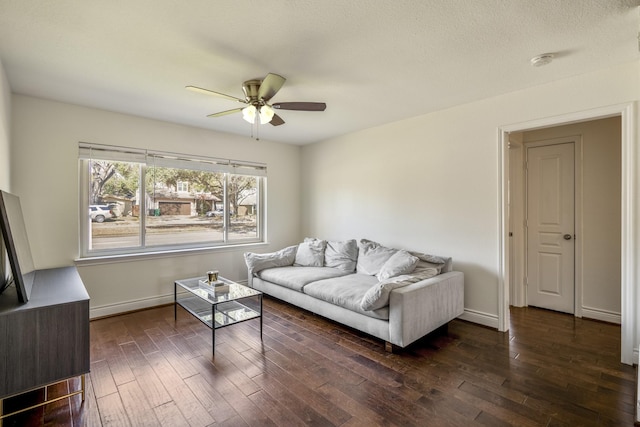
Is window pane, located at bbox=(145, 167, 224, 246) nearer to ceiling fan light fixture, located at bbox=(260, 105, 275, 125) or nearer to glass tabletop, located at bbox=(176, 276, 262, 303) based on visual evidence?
glass tabletop, located at bbox=(176, 276, 262, 303)

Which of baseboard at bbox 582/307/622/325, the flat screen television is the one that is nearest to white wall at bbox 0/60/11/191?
the flat screen television

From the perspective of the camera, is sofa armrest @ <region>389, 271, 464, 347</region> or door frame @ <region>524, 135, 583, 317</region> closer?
sofa armrest @ <region>389, 271, 464, 347</region>

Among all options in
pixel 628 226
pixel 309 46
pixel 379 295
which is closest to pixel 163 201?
pixel 309 46

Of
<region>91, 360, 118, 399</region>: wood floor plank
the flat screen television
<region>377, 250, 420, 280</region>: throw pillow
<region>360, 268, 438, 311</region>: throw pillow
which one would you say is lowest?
<region>91, 360, 118, 399</region>: wood floor plank

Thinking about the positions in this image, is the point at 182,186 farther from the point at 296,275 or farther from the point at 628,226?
the point at 628,226

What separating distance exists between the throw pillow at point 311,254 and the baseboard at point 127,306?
1.78 m

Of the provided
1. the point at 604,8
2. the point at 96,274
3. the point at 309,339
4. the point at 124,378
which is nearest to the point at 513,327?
the point at 309,339

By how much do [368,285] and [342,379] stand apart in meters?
1.16

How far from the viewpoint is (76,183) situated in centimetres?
338

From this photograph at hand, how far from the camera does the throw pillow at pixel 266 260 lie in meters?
4.18

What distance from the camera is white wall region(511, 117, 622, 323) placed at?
329 cm

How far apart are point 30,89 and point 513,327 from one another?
5466 millimetres

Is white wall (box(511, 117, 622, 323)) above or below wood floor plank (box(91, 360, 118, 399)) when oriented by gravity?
above

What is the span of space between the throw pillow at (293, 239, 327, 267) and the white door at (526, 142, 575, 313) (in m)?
2.76
